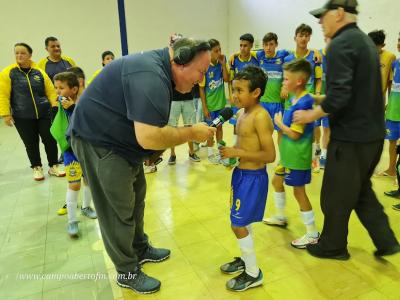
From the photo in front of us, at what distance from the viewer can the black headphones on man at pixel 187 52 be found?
1.59m

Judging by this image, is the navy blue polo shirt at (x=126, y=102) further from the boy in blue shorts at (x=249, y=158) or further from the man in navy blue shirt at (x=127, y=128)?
the boy in blue shorts at (x=249, y=158)

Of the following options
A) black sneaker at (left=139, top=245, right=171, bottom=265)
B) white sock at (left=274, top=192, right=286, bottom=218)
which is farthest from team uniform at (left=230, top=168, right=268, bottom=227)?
white sock at (left=274, top=192, right=286, bottom=218)

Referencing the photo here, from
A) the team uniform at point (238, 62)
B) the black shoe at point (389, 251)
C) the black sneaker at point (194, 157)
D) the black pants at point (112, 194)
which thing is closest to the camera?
the black pants at point (112, 194)

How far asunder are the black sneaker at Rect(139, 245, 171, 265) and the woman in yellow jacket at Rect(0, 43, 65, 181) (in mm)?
2404

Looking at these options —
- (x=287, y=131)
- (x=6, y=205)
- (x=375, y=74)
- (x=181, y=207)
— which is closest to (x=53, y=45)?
(x=6, y=205)

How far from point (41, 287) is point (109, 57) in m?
3.35

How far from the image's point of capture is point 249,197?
198 cm

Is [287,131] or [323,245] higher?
[287,131]

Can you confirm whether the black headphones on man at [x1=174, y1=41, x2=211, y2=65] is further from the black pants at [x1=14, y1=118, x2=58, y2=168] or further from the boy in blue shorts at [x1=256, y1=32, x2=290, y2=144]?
the black pants at [x1=14, y1=118, x2=58, y2=168]

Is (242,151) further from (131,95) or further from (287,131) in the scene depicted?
(131,95)

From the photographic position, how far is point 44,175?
4371 millimetres

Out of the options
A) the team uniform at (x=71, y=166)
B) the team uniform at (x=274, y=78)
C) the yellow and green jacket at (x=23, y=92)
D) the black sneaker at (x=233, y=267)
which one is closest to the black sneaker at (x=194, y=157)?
the team uniform at (x=274, y=78)

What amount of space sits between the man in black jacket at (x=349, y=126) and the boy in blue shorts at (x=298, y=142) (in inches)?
6.9

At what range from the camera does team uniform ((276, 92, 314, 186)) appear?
2.29m
